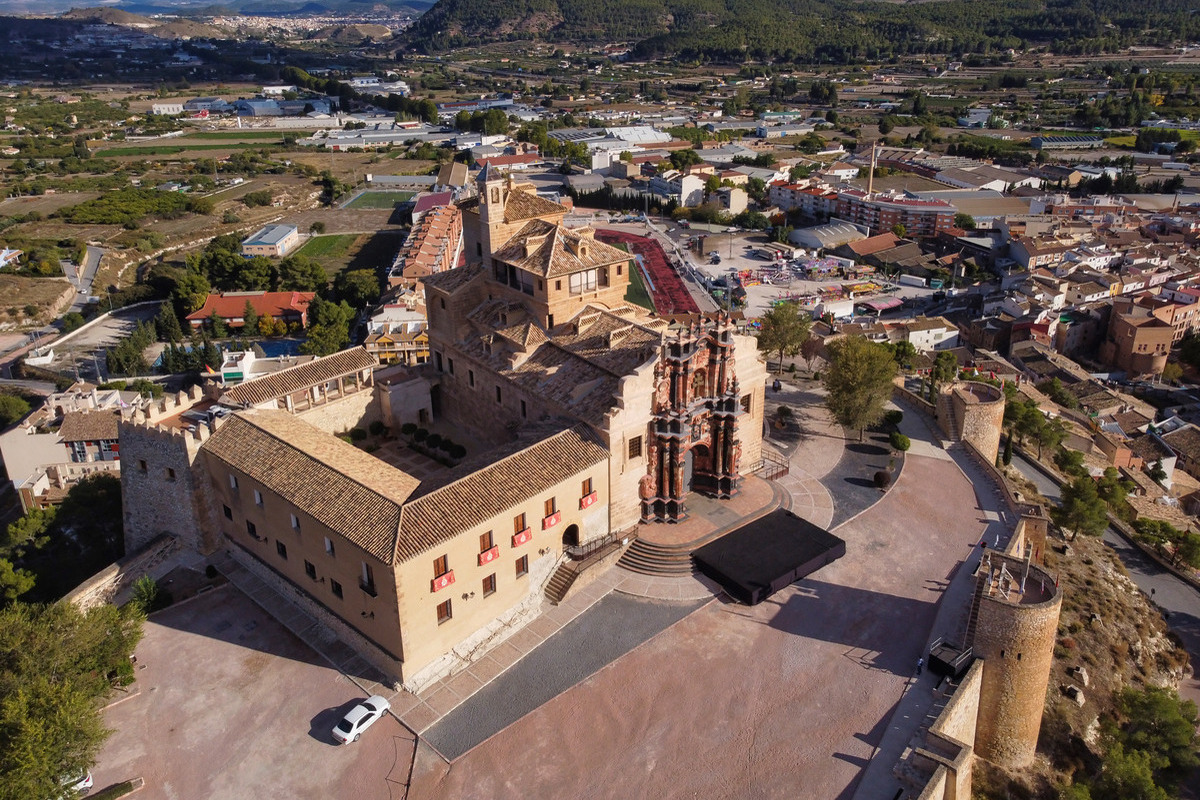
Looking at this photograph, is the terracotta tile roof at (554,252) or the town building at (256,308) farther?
the town building at (256,308)

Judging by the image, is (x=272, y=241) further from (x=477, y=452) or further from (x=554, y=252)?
(x=554, y=252)

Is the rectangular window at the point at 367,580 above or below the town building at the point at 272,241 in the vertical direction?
above

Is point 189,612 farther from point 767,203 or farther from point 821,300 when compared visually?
point 767,203

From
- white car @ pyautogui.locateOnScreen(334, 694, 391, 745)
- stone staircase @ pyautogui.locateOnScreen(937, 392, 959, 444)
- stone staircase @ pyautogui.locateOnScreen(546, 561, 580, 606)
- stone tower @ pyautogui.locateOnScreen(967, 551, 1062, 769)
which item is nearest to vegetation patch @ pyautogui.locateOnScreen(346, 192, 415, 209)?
stone staircase @ pyautogui.locateOnScreen(937, 392, 959, 444)

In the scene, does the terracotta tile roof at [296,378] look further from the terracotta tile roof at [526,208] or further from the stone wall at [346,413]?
the terracotta tile roof at [526,208]

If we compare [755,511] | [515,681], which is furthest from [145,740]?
[755,511]

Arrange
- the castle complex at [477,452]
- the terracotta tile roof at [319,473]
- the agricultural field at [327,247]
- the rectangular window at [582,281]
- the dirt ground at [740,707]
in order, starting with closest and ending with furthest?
the dirt ground at [740,707] < the terracotta tile roof at [319,473] < the castle complex at [477,452] < the rectangular window at [582,281] < the agricultural field at [327,247]

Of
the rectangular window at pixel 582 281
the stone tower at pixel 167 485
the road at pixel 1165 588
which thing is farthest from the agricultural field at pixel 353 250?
the road at pixel 1165 588
